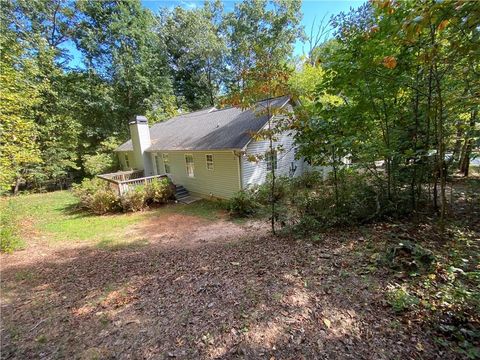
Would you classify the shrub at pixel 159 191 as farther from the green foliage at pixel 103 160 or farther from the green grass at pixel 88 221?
the green foliage at pixel 103 160

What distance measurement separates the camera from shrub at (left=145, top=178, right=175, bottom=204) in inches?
463

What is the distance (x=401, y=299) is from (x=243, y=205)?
6940mm

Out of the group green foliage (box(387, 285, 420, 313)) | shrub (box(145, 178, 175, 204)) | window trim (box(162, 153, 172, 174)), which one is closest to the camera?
green foliage (box(387, 285, 420, 313))

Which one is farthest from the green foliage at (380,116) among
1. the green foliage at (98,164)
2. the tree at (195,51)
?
the tree at (195,51)

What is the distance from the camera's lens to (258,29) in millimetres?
27047

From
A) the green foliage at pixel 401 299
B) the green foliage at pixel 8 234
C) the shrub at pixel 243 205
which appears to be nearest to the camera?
the green foliage at pixel 401 299

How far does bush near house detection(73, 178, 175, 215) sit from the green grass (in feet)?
1.42

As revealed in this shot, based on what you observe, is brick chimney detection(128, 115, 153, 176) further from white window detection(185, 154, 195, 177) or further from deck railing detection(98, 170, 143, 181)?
white window detection(185, 154, 195, 177)

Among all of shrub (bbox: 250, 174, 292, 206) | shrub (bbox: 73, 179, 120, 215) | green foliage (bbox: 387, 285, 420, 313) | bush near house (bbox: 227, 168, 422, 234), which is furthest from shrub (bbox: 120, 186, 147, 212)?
green foliage (bbox: 387, 285, 420, 313)

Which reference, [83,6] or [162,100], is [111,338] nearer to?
[162,100]

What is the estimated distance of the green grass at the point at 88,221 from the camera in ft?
26.0

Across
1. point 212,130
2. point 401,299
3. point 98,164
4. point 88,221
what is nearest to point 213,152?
point 212,130

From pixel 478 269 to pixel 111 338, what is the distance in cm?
444

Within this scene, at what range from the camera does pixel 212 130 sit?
13.3 m
